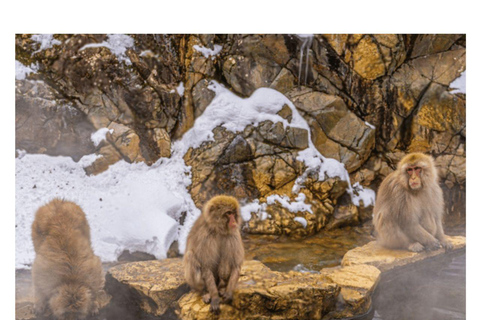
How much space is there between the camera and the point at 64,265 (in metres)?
2.82

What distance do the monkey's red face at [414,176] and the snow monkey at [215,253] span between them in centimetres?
179

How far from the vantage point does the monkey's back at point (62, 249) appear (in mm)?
2818

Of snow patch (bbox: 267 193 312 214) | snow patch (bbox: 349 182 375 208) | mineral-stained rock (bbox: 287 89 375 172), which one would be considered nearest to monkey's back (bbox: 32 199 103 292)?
snow patch (bbox: 267 193 312 214)

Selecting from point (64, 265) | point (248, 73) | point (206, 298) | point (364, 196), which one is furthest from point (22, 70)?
point (364, 196)

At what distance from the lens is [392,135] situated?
10.9 feet

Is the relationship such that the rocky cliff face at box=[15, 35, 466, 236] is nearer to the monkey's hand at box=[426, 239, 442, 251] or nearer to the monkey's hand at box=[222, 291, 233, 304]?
the monkey's hand at box=[426, 239, 442, 251]

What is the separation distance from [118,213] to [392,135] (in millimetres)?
2771

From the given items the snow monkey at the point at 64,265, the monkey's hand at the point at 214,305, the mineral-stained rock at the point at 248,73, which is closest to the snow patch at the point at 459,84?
the mineral-stained rock at the point at 248,73

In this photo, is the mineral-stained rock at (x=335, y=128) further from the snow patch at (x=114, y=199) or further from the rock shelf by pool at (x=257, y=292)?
the snow patch at (x=114, y=199)

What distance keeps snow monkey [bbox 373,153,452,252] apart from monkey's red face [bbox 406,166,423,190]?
1 cm

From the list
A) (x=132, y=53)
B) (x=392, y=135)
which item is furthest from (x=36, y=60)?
(x=392, y=135)

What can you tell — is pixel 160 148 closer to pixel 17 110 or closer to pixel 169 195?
pixel 169 195

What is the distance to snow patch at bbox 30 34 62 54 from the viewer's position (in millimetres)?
2945

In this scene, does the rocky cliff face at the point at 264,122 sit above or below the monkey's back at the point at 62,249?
above
